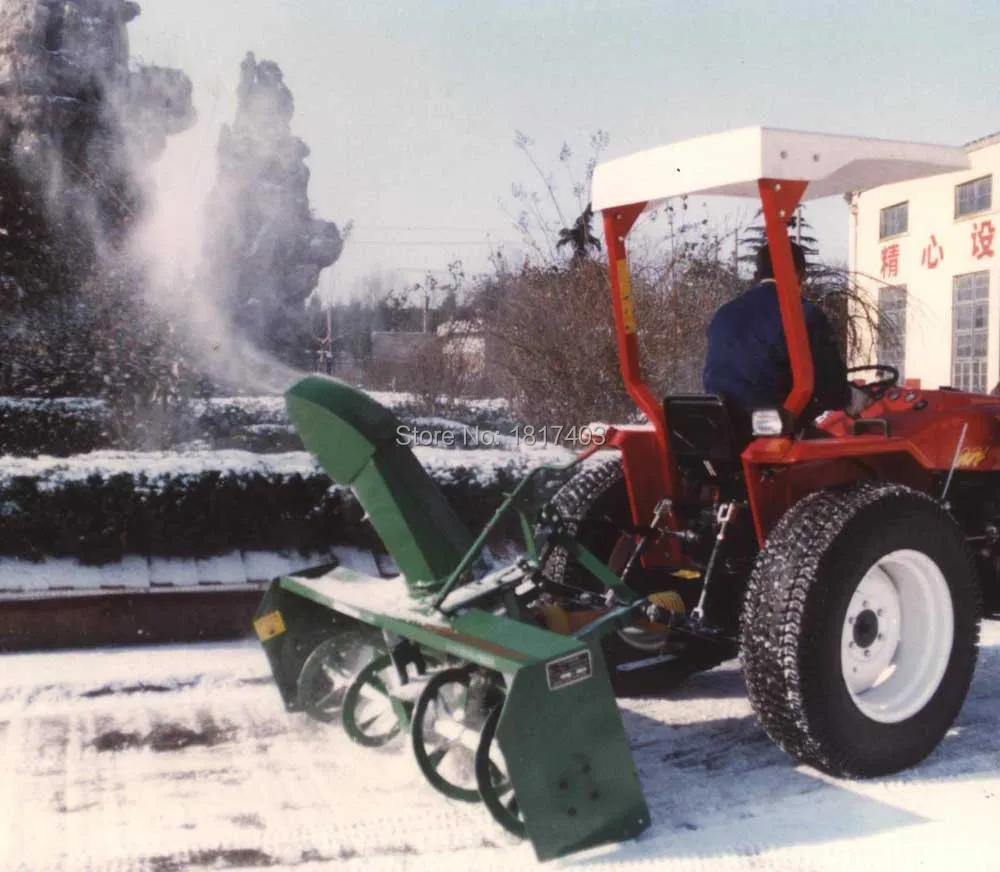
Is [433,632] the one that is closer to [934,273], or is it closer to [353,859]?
[353,859]

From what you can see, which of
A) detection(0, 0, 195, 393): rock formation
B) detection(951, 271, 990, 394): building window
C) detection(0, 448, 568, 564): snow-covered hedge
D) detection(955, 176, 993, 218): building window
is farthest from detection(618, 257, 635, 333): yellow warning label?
detection(955, 176, 993, 218): building window

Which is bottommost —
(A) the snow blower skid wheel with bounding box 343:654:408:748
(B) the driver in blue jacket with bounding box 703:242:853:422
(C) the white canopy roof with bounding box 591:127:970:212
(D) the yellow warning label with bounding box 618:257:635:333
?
(A) the snow blower skid wheel with bounding box 343:654:408:748

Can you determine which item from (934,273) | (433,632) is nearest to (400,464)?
(433,632)

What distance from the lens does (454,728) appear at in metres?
3.45

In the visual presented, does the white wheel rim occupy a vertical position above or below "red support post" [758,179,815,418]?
below

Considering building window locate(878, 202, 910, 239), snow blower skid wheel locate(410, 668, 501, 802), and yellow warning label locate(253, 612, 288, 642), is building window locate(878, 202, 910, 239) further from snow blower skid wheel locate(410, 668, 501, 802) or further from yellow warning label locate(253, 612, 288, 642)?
snow blower skid wheel locate(410, 668, 501, 802)

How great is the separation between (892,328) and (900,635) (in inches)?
323

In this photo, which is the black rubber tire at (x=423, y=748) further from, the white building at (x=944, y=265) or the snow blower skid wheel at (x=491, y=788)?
the white building at (x=944, y=265)

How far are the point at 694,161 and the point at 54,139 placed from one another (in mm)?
16131

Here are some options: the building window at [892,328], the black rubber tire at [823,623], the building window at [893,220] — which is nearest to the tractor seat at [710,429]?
the black rubber tire at [823,623]

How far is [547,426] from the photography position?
30.2 feet

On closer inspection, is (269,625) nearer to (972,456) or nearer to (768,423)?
(768,423)

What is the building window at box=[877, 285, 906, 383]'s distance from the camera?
11.6 m

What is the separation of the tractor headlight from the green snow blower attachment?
0.60m
